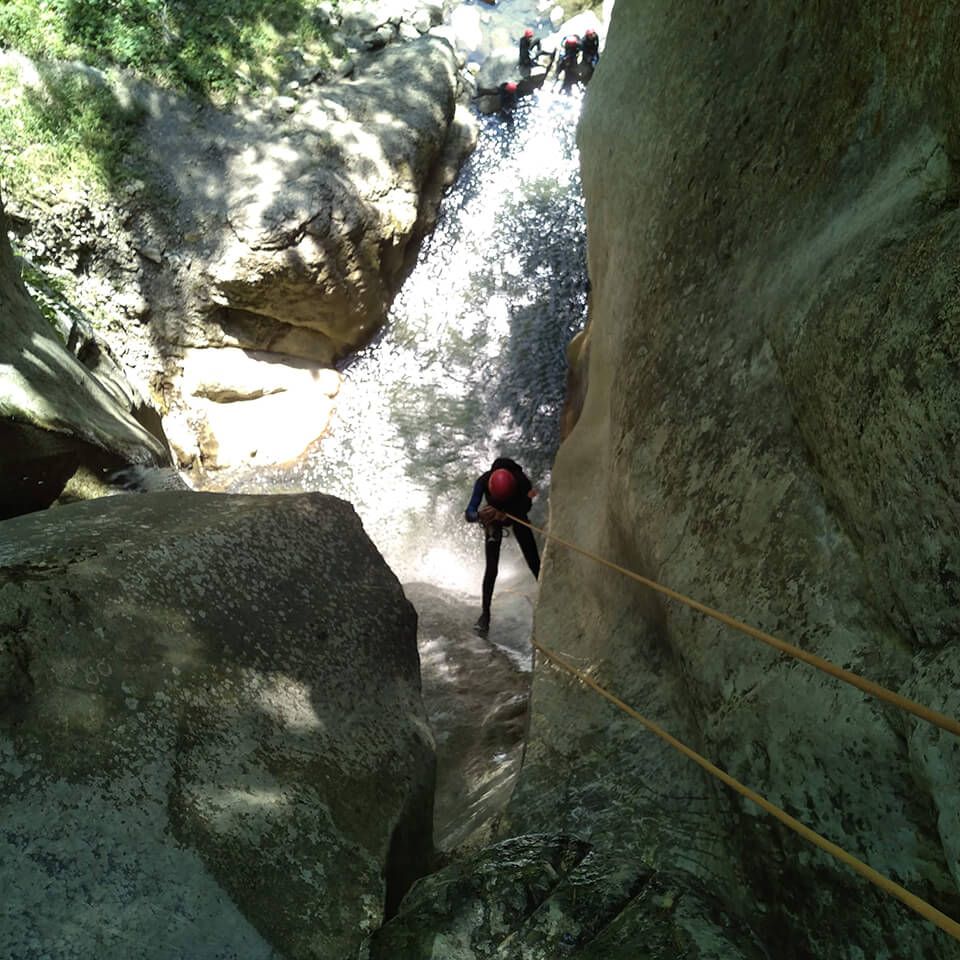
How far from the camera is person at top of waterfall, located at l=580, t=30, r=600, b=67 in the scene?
593 inches

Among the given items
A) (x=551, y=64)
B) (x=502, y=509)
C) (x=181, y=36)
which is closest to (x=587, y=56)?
(x=551, y=64)

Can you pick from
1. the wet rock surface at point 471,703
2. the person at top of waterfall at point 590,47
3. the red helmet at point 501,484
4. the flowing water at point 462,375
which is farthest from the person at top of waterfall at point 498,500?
the person at top of waterfall at point 590,47

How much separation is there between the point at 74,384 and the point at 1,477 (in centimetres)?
138

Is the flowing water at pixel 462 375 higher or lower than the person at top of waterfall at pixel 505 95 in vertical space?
lower

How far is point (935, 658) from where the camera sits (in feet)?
5.98

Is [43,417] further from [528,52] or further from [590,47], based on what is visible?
[590,47]

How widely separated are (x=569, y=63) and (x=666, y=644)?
15.1m

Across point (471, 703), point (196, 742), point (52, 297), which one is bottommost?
point (471, 703)

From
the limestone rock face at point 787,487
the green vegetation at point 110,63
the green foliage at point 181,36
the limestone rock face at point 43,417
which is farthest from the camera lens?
the green foliage at point 181,36

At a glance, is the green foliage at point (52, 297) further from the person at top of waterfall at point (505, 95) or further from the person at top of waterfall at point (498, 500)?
the person at top of waterfall at point (505, 95)

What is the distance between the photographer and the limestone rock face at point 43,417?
167 inches

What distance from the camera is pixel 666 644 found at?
3.37 m

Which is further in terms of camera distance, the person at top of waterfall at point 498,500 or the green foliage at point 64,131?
the green foliage at point 64,131

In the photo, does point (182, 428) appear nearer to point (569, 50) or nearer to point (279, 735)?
point (279, 735)
